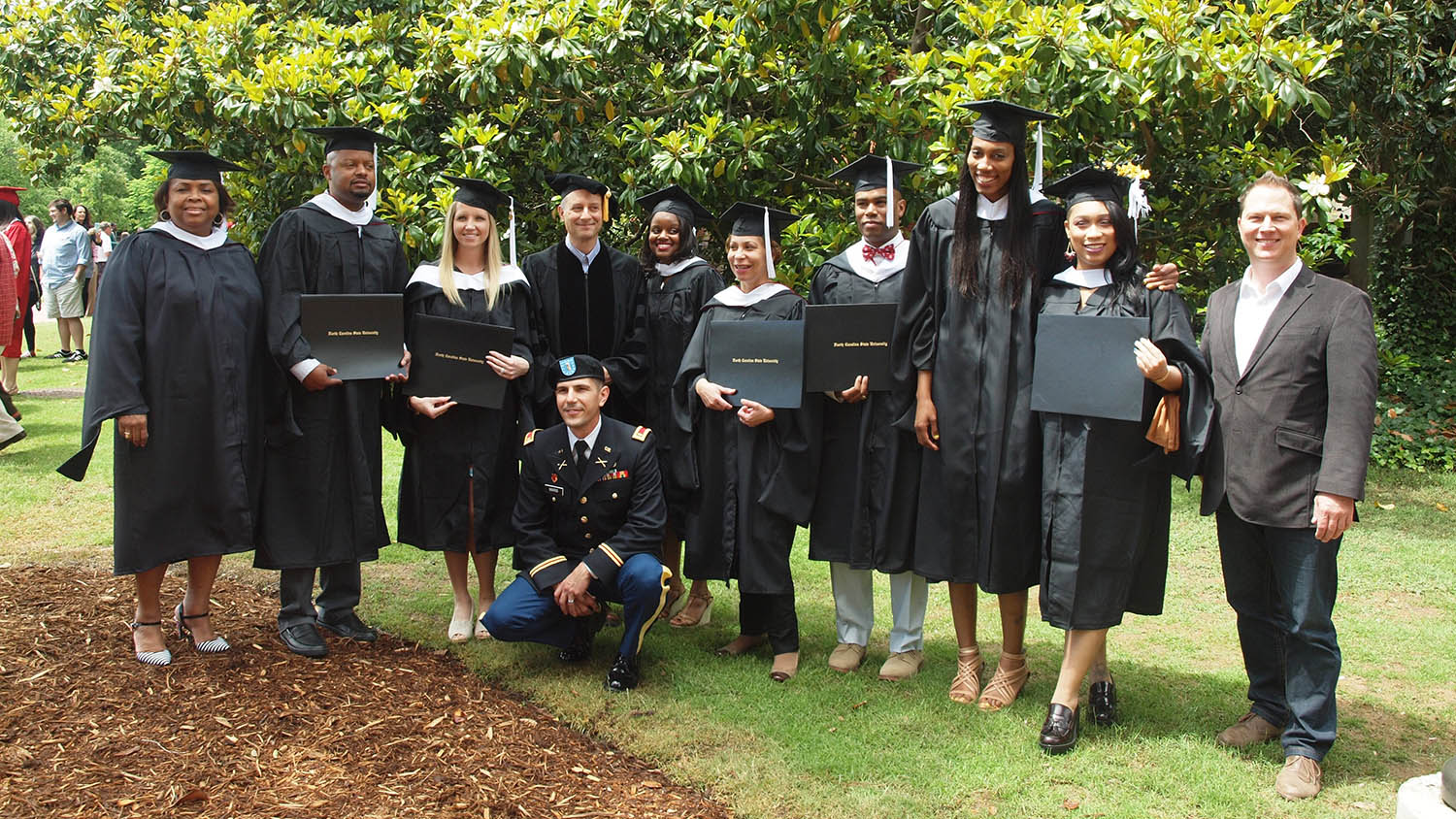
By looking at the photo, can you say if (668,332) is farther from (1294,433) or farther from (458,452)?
(1294,433)

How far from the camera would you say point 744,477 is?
491cm

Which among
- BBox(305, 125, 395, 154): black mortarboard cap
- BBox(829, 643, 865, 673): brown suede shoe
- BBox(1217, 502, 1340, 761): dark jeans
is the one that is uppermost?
BBox(305, 125, 395, 154): black mortarboard cap

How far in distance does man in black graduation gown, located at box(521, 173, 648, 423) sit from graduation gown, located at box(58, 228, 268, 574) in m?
1.36

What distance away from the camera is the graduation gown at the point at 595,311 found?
5414 mm

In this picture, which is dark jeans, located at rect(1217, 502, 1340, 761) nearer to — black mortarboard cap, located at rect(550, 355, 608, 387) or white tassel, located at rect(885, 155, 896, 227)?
white tassel, located at rect(885, 155, 896, 227)

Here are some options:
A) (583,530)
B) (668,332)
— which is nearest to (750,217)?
(668,332)

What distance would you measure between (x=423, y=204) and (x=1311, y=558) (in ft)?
16.1

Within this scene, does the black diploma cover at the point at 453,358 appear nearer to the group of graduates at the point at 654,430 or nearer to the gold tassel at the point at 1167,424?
the group of graduates at the point at 654,430

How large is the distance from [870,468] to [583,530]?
1257 millimetres

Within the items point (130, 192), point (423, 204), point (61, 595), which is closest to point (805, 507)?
point (423, 204)

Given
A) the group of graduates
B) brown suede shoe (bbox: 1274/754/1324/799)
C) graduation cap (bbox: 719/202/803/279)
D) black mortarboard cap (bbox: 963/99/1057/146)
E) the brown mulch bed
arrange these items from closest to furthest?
the brown mulch bed
brown suede shoe (bbox: 1274/754/1324/799)
the group of graduates
black mortarboard cap (bbox: 963/99/1057/146)
graduation cap (bbox: 719/202/803/279)

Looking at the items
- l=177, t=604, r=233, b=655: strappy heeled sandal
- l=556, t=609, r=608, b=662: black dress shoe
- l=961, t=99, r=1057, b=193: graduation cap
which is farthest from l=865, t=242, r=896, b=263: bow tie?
l=177, t=604, r=233, b=655: strappy heeled sandal

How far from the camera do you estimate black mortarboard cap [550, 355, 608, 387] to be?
4840mm

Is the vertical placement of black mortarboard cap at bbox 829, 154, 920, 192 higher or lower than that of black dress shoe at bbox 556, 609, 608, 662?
higher
